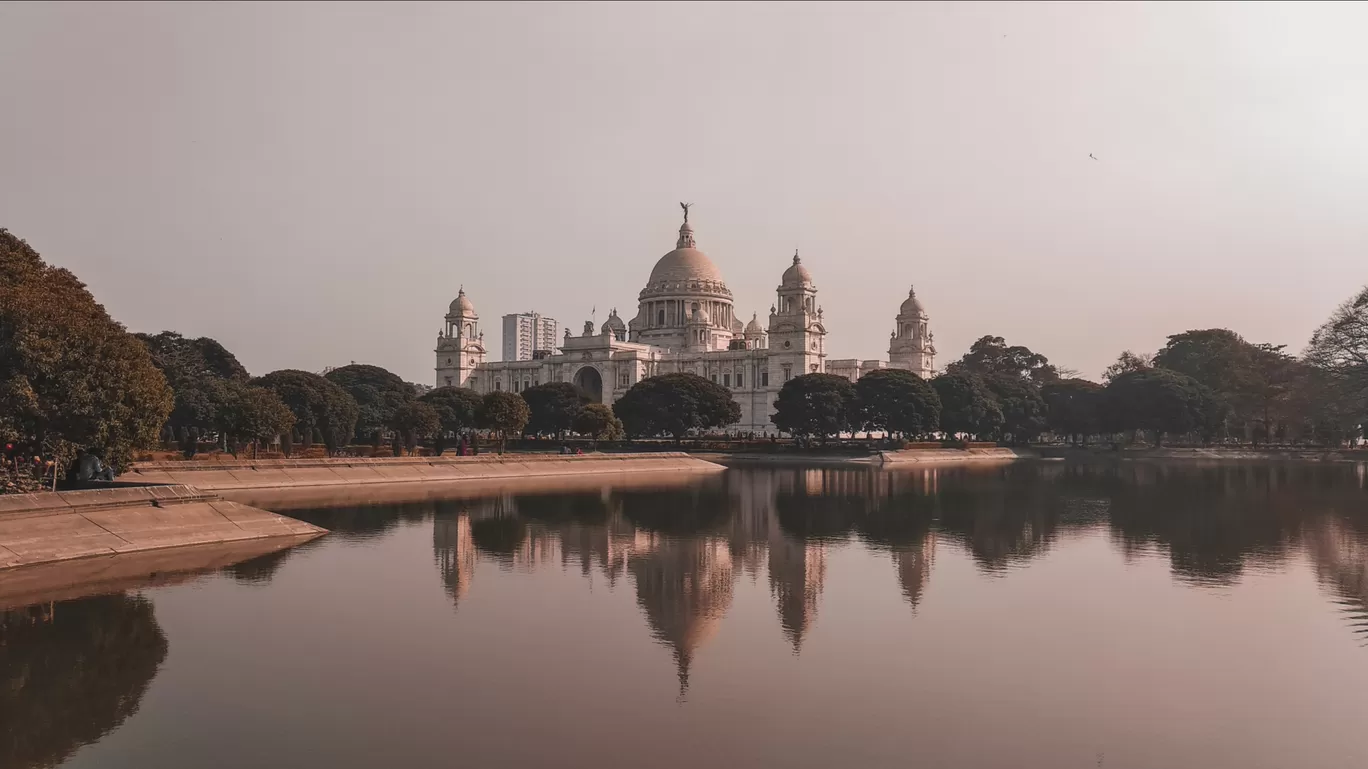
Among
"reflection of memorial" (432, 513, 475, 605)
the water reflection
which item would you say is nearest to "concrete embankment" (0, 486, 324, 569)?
the water reflection

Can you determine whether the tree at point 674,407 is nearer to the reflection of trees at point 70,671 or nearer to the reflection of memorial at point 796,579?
the reflection of memorial at point 796,579

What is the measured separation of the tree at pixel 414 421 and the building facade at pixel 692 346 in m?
50.9

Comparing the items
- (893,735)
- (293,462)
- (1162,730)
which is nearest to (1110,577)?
(1162,730)

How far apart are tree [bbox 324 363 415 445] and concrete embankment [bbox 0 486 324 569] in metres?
36.2

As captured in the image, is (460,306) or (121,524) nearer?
(121,524)

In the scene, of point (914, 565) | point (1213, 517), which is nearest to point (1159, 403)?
point (1213, 517)

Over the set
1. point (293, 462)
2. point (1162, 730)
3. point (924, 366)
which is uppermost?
point (924, 366)

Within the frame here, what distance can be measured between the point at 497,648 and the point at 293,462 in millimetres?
31828

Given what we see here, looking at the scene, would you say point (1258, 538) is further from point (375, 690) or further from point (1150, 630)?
point (375, 690)

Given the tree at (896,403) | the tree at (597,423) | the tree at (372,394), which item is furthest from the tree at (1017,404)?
the tree at (372,394)

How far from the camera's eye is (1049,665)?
15500 millimetres

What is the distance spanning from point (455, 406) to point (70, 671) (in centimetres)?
6328

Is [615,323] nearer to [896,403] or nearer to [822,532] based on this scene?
[896,403]

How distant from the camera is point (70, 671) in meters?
14.5
